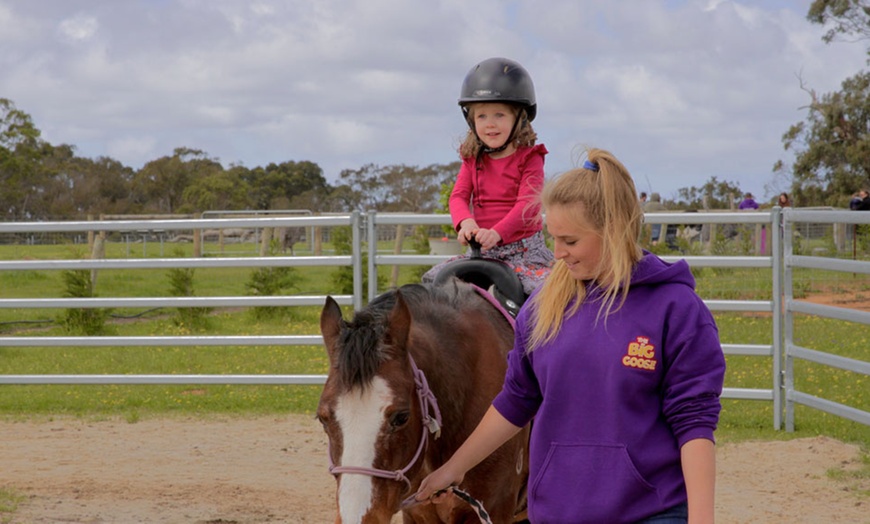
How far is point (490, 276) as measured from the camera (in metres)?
3.89

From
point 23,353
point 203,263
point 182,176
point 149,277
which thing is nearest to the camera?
point 203,263

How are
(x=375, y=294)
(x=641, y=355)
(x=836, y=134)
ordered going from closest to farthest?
(x=641, y=355) → (x=375, y=294) → (x=836, y=134)

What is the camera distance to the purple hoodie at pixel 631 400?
2184mm

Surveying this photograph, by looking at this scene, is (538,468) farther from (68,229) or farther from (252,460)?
(68,229)

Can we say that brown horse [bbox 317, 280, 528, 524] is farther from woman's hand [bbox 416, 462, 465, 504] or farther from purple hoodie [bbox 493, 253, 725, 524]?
purple hoodie [bbox 493, 253, 725, 524]

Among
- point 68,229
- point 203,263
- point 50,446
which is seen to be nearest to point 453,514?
point 50,446

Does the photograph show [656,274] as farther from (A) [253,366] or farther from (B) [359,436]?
(A) [253,366]

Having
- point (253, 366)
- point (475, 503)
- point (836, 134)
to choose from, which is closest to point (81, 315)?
point (253, 366)

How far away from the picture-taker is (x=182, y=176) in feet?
171

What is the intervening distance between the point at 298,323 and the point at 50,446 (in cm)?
587

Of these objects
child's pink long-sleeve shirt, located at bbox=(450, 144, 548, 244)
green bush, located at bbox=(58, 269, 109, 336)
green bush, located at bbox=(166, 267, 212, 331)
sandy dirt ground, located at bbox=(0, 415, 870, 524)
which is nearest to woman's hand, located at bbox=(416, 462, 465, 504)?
child's pink long-sleeve shirt, located at bbox=(450, 144, 548, 244)

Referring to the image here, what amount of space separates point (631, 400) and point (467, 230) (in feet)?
5.63

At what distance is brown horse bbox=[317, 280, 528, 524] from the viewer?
8.33ft

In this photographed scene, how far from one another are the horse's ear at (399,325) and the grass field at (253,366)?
5.56 metres
